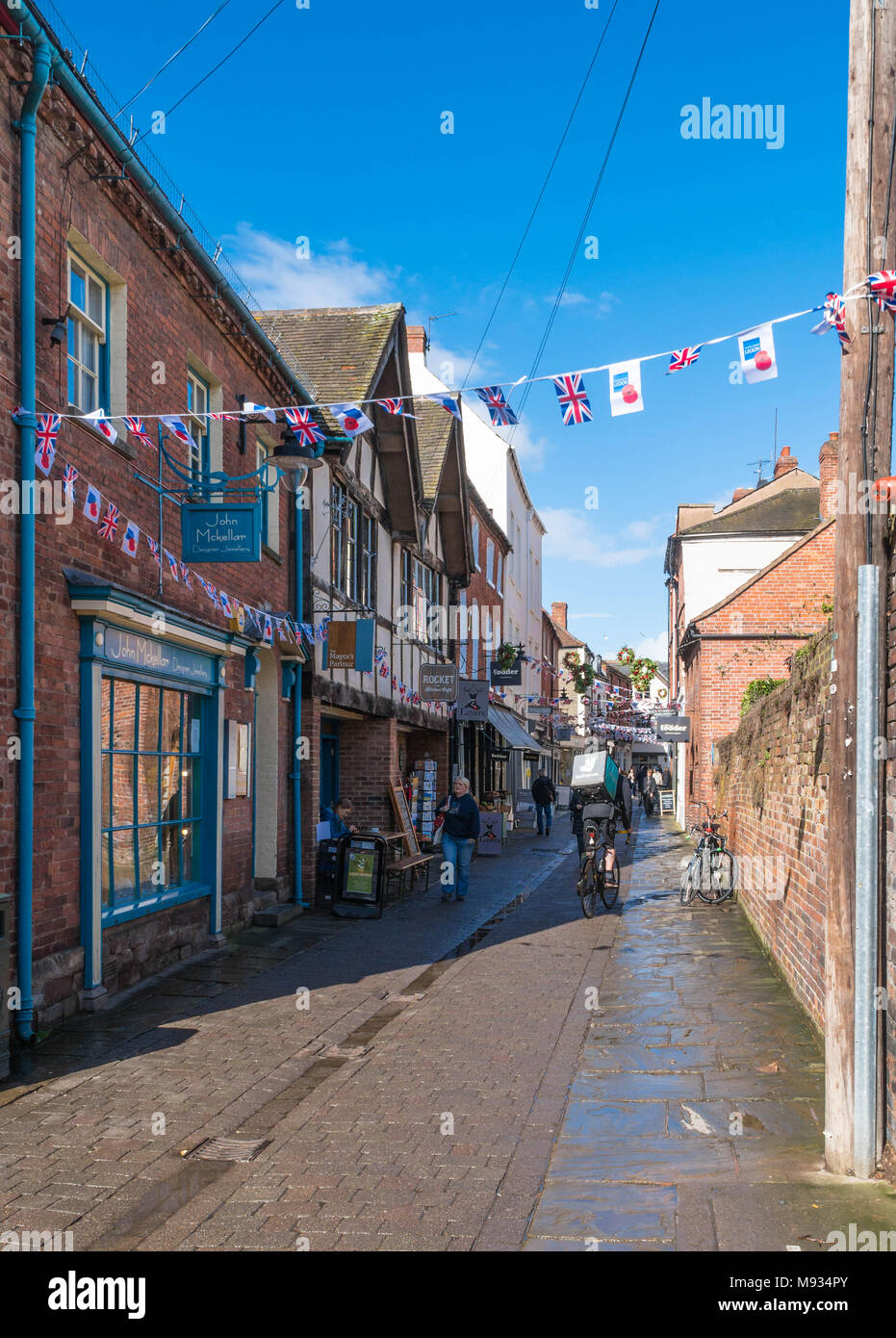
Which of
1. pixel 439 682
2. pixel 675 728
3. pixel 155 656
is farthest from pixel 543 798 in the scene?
pixel 155 656

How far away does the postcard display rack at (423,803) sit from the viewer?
22.8m

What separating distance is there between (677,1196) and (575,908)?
403 inches

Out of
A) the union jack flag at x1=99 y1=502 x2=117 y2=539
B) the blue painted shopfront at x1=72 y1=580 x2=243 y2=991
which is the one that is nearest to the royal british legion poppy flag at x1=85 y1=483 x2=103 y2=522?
the union jack flag at x1=99 y1=502 x2=117 y2=539

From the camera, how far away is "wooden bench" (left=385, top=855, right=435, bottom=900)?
50.4 ft

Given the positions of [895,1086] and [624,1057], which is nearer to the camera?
[895,1086]

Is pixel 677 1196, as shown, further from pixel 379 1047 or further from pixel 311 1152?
pixel 379 1047

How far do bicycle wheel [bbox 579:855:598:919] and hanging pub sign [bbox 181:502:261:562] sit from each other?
627 centimetres

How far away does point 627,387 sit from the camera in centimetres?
704

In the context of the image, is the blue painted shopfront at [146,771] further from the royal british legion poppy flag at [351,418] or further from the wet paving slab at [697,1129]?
the wet paving slab at [697,1129]
